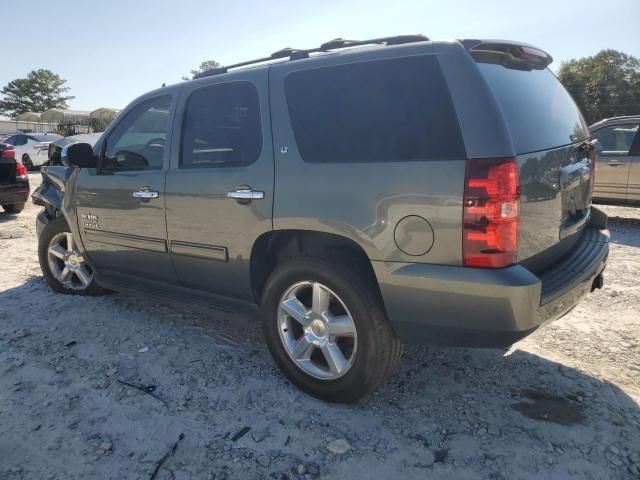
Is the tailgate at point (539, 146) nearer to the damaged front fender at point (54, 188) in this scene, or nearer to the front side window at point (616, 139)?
the damaged front fender at point (54, 188)

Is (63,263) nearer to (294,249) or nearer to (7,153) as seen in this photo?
(294,249)

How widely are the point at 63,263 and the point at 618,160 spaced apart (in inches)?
320

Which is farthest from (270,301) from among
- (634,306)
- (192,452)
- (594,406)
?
(634,306)

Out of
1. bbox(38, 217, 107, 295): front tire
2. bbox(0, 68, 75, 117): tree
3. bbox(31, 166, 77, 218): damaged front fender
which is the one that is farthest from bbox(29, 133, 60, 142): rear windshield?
bbox(0, 68, 75, 117): tree

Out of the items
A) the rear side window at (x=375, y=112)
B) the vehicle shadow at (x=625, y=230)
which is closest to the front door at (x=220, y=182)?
the rear side window at (x=375, y=112)

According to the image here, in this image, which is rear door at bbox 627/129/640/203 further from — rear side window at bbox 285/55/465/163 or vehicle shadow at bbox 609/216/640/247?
rear side window at bbox 285/55/465/163

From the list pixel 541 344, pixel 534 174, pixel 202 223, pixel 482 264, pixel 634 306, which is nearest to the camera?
pixel 482 264

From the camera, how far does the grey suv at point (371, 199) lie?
7.47 feet

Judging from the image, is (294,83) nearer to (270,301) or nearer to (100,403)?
(270,301)

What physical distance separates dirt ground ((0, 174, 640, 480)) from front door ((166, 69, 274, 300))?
0.40 metres

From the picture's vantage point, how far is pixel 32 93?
232 feet

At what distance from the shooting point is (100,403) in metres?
2.89

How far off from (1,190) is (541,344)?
351 inches

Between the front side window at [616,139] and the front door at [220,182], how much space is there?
7.25 meters
